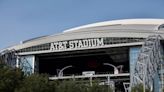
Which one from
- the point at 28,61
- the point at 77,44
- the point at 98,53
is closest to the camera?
the point at 77,44

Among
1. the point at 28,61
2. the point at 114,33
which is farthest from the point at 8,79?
the point at 28,61

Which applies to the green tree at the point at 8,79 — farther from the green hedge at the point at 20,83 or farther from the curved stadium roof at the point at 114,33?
the curved stadium roof at the point at 114,33

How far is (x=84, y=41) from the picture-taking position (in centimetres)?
9562

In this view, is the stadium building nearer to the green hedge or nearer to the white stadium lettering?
the white stadium lettering

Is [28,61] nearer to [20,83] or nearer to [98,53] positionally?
Result: [98,53]

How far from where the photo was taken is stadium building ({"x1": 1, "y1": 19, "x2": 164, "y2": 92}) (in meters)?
87.8

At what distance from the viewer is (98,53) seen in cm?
9981

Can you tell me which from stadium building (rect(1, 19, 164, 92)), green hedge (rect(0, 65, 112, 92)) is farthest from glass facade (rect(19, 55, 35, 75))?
green hedge (rect(0, 65, 112, 92))

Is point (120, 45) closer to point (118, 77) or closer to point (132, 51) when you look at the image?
point (132, 51)

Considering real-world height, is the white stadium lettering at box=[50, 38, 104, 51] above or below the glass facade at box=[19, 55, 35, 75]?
above

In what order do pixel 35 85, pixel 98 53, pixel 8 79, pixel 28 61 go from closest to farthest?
1. pixel 8 79
2. pixel 35 85
3. pixel 98 53
4. pixel 28 61

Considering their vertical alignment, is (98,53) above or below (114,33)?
below

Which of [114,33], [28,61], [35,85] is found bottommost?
[35,85]

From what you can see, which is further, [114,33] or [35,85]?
[114,33]
